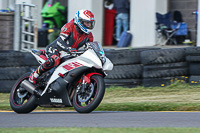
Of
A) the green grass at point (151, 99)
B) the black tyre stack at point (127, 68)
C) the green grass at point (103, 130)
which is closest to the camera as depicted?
the green grass at point (103, 130)

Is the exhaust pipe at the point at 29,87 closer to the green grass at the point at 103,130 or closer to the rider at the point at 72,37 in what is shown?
the rider at the point at 72,37

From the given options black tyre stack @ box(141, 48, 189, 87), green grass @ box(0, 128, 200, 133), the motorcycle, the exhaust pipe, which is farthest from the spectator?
green grass @ box(0, 128, 200, 133)

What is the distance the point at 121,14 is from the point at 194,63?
623 cm

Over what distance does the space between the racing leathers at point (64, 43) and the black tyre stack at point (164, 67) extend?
3.12 m

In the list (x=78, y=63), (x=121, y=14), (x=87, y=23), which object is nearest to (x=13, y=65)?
(x=87, y=23)

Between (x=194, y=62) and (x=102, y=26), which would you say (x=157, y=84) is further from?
(x=102, y=26)

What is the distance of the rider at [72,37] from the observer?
8.05 metres

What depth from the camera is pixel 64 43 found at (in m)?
8.11

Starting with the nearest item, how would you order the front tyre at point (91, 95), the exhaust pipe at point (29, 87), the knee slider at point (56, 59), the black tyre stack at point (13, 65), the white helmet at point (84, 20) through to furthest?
the front tyre at point (91, 95), the white helmet at point (84, 20), the knee slider at point (56, 59), the exhaust pipe at point (29, 87), the black tyre stack at point (13, 65)

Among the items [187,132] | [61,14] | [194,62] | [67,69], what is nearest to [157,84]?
[194,62]

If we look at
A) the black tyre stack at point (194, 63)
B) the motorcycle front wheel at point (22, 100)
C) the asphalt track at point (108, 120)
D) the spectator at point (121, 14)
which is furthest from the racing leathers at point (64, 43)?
the spectator at point (121, 14)

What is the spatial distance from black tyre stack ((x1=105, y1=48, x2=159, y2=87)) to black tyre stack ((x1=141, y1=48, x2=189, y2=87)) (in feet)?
0.67

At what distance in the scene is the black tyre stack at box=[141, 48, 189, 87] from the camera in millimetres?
11148

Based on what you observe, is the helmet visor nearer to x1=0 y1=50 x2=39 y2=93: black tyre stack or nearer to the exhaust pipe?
the exhaust pipe
